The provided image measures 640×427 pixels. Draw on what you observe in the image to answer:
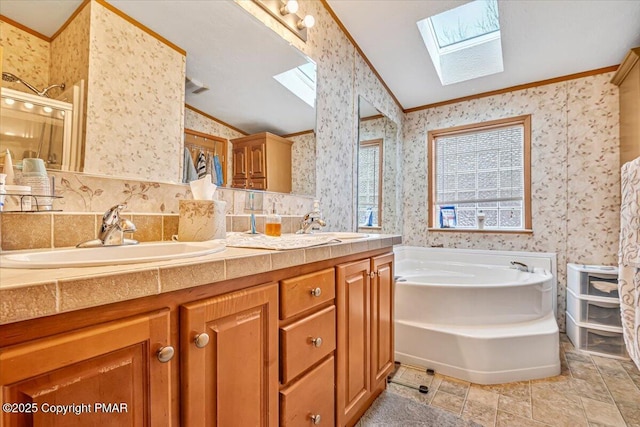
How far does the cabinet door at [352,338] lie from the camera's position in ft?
3.86

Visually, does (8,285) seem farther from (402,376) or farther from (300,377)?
(402,376)

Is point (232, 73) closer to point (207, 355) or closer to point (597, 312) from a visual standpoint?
point (207, 355)

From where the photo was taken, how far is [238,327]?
29.4 inches

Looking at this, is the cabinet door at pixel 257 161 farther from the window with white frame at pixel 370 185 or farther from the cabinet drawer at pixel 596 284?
the cabinet drawer at pixel 596 284

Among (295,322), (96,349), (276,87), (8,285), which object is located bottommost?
(295,322)

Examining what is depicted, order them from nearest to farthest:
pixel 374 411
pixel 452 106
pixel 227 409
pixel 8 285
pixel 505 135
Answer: pixel 8 285 < pixel 227 409 < pixel 374 411 < pixel 505 135 < pixel 452 106

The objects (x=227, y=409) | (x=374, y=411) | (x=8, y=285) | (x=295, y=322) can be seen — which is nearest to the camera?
(x=8, y=285)

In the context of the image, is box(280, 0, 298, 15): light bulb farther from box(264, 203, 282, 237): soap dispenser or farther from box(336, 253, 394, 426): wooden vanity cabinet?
box(336, 253, 394, 426): wooden vanity cabinet

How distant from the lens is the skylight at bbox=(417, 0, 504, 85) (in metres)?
2.38

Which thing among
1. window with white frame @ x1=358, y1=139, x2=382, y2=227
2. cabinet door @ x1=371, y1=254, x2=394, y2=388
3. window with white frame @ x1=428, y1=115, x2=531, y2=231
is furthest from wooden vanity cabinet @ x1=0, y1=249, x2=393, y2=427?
window with white frame @ x1=428, y1=115, x2=531, y2=231

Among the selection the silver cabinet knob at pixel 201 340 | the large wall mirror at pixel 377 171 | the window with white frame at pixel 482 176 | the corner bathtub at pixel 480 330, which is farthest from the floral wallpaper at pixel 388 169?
the silver cabinet knob at pixel 201 340

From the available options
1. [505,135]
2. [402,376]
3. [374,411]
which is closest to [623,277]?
[402,376]

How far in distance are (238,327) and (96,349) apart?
307 millimetres

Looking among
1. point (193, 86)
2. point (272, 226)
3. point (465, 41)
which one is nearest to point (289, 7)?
point (193, 86)
